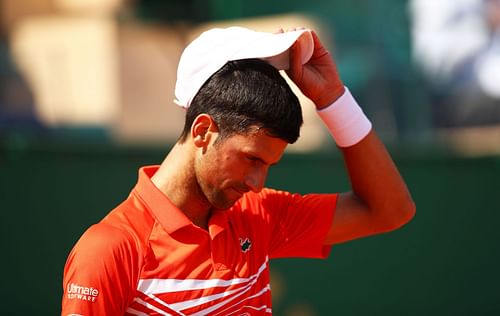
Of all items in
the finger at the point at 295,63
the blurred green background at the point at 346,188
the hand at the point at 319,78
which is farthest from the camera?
the blurred green background at the point at 346,188

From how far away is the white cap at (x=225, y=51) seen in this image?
2.70 m

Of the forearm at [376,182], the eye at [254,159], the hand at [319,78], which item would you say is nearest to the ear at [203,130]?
the eye at [254,159]

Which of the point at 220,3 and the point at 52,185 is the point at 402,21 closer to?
the point at 220,3

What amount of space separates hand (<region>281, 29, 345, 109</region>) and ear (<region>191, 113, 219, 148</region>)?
32cm

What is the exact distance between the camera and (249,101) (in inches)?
105

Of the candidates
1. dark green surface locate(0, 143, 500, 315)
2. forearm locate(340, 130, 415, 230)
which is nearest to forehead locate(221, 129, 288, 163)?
forearm locate(340, 130, 415, 230)

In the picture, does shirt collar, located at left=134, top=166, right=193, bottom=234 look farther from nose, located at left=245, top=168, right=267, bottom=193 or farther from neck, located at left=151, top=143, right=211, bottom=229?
nose, located at left=245, top=168, right=267, bottom=193

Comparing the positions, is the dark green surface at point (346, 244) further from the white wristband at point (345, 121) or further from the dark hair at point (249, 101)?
the dark hair at point (249, 101)

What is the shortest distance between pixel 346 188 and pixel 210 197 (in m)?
3.77

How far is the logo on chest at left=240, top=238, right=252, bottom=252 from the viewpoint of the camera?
294 cm

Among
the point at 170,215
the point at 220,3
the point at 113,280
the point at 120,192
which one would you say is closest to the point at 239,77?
the point at 170,215

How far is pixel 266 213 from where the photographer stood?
10.2 feet

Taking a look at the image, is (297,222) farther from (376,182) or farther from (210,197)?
(210,197)

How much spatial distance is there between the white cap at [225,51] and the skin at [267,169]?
0.26 feet
